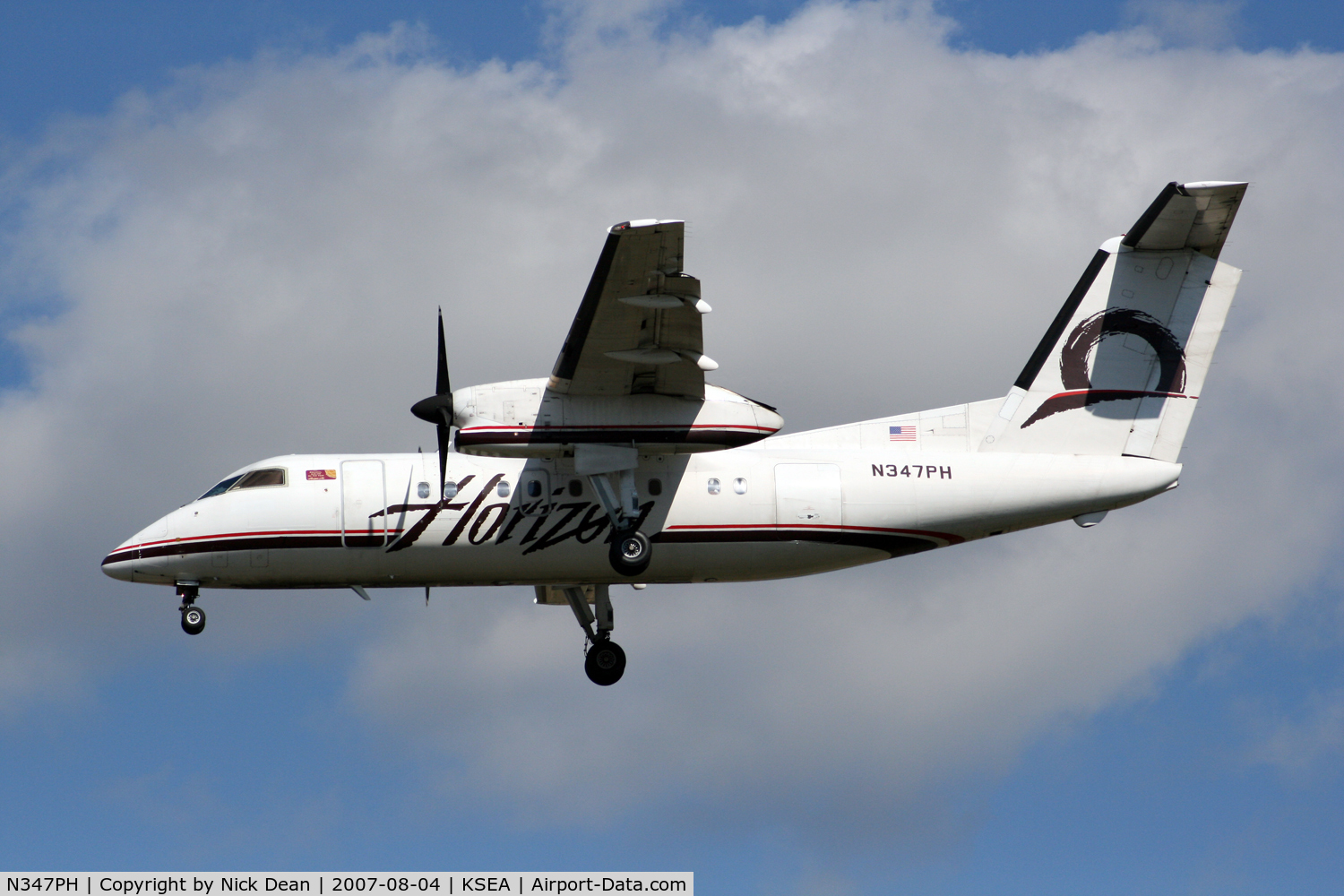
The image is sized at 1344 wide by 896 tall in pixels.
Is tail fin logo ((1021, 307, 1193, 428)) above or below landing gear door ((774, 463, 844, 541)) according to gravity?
above

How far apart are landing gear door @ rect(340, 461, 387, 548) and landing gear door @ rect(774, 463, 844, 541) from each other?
6.24 m

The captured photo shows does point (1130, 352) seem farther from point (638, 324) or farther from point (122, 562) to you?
point (122, 562)

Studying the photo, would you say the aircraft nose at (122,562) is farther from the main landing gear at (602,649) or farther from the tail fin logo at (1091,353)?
the tail fin logo at (1091,353)

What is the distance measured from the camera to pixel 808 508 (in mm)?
25531

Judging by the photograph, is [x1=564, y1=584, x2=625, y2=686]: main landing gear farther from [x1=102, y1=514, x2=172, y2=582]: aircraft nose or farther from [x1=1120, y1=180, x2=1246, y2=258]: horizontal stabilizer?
[x1=1120, y1=180, x2=1246, y2=258]: horizontal stabilizer

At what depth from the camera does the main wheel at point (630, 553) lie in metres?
24.9

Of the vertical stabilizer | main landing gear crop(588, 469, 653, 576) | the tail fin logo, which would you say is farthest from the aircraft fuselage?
the tail fin logo

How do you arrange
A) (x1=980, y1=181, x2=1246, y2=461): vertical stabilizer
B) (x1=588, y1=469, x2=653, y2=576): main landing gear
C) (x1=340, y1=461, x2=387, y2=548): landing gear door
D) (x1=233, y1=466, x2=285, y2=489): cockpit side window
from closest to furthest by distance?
(x1=588, y1=469, x2=653, y2=576): main landing gear → (x1=340, y1=461, x2=387, y2=548): landing gear door → (x1=233, y1=466, x2=285, y2=489): cockpit side window → (x1=980, y1=181, x2=1246, y2=461): vertical stabilizer

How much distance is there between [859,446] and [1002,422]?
2.43 metres

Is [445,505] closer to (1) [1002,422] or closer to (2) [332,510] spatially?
(2) [332,510]

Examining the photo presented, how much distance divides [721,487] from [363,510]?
5690 mm

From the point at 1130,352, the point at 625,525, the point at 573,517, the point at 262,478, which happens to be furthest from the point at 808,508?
the point at 262,478

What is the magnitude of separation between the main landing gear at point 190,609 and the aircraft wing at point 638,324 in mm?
7078

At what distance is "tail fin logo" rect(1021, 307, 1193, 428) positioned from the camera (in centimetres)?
2669
